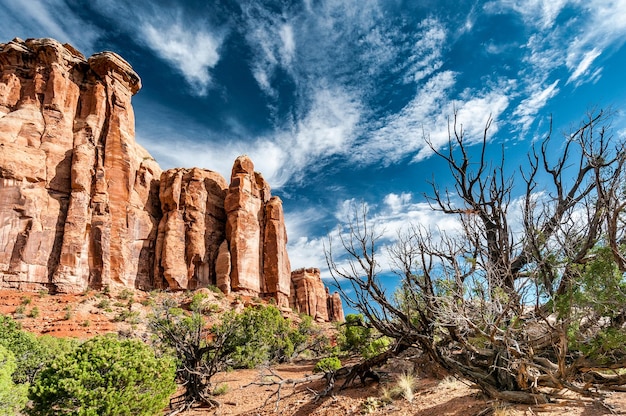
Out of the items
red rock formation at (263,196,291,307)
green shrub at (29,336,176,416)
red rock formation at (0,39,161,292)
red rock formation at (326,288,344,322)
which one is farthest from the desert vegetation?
red rock formation at (326,288,344,322)

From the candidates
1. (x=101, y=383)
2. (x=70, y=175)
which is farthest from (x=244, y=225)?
(x=101, y=383)

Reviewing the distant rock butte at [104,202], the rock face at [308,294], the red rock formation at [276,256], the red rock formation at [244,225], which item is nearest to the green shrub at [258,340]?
the red rock formation at [244,225]

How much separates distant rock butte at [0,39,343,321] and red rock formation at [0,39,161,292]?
0.35 ft

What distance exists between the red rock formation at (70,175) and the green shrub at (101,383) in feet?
98.4

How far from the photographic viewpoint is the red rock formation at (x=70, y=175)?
32719 millimetres

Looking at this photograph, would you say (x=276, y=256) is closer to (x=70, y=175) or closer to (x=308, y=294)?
(x=308, y=294)

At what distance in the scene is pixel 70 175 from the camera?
1459 inches

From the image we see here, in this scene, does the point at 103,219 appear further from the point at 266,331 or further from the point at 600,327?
the point at 600,327

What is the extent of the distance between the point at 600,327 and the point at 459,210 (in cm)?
349

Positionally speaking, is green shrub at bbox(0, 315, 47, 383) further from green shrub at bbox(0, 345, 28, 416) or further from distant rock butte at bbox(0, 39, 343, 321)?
distant rock butte at bbox(0, 39, 343, 321)

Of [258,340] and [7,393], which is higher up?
[258,340]

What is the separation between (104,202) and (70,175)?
4.23 m

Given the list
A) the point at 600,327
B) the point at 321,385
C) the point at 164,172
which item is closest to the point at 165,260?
the point at 164,172

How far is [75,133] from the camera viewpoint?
129 ft
